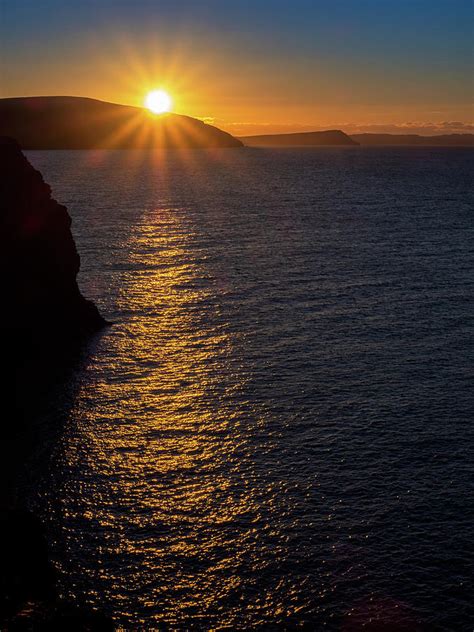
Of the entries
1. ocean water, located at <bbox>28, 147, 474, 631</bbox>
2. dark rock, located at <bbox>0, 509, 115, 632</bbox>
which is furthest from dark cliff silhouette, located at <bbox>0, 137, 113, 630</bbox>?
ocean water, located at <bbox>28, 147, 474, 631</bbox>

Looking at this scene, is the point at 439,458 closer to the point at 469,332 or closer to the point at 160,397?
the point at 160,397

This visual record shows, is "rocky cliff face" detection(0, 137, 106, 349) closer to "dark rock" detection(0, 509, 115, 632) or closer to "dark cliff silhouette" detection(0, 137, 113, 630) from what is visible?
"dark cliff silhouette" detection(0, 137, 113, 630)

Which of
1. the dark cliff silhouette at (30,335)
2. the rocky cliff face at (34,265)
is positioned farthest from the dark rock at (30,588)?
the rocky cliff face at (34,265)

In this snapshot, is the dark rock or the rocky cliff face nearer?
the dark rock

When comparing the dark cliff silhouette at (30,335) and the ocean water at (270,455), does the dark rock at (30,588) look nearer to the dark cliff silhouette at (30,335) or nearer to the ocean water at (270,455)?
the dark cliff silhouette at (30,335)

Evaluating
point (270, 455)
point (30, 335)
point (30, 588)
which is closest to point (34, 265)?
point (30, 335)

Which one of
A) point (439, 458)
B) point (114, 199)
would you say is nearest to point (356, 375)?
point (439, 458)
